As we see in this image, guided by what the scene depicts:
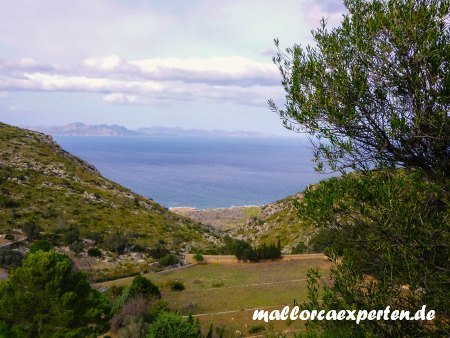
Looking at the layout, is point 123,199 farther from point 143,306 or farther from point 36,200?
point 143,306

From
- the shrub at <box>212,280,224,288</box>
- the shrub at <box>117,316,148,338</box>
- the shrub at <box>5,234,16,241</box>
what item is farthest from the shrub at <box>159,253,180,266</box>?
the shrub at <box>117,316,148,338</box>

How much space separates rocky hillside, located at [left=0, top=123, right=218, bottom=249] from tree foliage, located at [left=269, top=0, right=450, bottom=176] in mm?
36436

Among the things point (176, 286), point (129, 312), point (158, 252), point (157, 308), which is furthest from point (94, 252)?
point (157, 308)

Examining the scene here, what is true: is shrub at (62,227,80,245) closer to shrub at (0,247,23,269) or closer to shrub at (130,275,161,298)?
shrub at (0,247,23,269)

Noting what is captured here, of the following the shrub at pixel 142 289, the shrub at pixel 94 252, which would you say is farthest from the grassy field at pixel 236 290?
the shrub at pixel 94 252

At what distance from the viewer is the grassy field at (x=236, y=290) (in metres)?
18.1

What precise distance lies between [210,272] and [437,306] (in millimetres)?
21808

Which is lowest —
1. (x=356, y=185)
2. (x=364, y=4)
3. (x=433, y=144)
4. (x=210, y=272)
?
(x=210, y=272)

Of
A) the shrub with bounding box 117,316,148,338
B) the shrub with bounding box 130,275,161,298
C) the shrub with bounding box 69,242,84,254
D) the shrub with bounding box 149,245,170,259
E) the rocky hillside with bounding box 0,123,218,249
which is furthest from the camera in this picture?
the rocky hillside with bounding box 0,123,218,249

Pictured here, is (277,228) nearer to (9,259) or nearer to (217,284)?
(217,284)

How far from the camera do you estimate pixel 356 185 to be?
7762 mm

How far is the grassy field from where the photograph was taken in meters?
18.1

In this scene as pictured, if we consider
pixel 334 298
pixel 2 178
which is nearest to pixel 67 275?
pixel 334 298

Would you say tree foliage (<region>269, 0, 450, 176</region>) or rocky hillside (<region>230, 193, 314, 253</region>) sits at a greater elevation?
tree foliage (<region>269, 0, 450, 176</region>)
